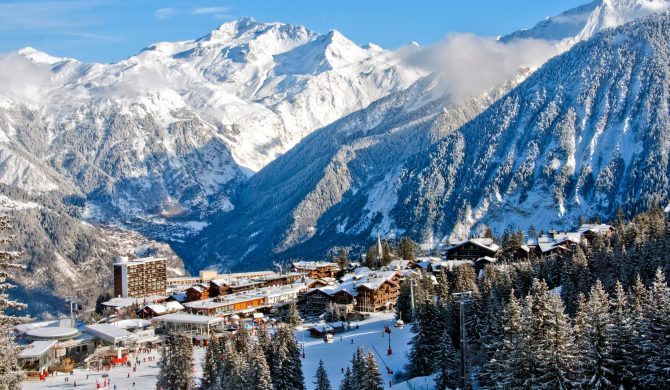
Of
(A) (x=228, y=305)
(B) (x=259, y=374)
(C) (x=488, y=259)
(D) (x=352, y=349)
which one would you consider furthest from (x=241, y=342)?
(C) (x=488, y=259)

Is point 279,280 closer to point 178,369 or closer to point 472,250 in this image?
point 472,250

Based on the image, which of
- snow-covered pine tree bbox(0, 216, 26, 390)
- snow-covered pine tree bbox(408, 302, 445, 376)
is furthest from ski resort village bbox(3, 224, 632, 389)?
snow-covered pine tree bbox(0, 216, 26, 390)

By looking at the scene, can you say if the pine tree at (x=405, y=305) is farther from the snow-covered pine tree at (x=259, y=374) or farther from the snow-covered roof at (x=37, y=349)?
the snow-covered roof at (x=37, y=349)

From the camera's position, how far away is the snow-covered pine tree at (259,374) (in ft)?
202

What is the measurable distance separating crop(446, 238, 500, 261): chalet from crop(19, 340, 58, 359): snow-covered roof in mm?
74522

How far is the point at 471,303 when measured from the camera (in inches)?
2793

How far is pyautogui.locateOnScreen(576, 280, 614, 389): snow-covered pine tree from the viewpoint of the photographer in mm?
43344

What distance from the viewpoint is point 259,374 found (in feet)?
203

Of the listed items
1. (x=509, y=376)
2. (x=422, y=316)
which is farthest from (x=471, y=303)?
(x=509, y=376)

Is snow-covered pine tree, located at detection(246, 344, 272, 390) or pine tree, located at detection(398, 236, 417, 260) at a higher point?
pine tree, located at detection(398, 236, 417, 260)

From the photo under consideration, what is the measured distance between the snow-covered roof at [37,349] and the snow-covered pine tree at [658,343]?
3034 inches

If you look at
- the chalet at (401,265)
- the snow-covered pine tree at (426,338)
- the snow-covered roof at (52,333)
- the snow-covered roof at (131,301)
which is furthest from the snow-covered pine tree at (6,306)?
the snow-covered roof at (131,301)

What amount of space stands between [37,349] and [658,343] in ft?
276

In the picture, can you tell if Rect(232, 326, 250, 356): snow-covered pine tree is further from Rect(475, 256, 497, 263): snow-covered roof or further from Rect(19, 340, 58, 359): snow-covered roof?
Rect(475, 256, 497, 263): snow-covered roof
